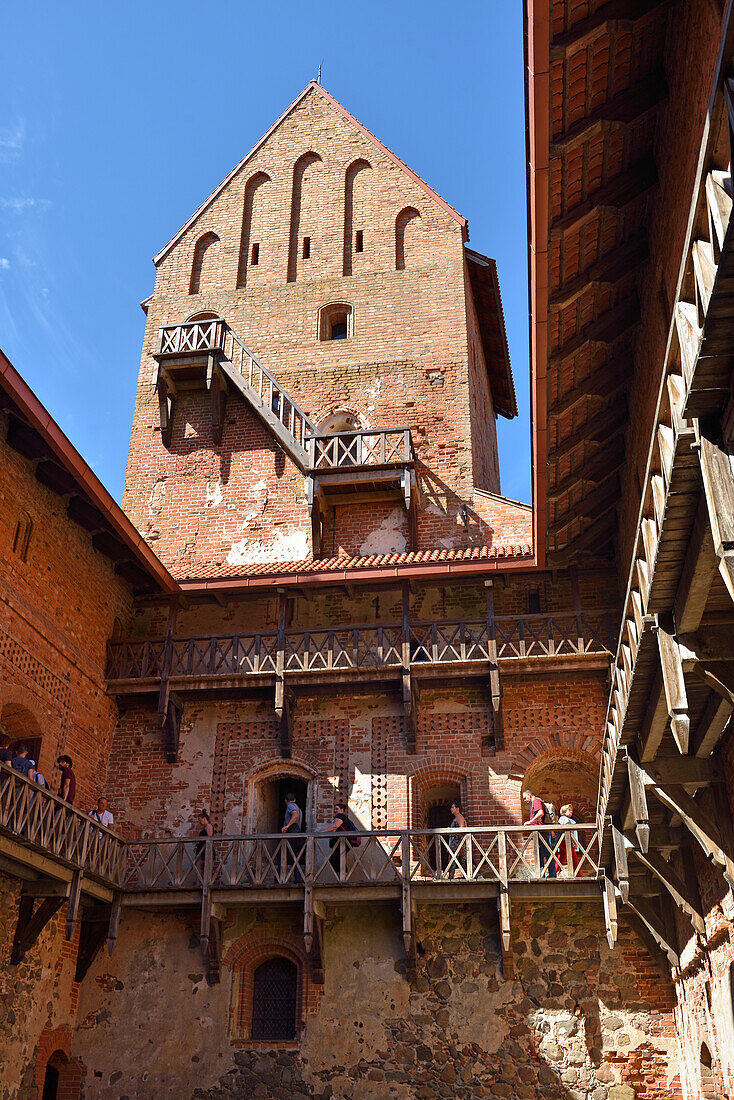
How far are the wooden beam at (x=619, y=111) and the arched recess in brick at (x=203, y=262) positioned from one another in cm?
1530

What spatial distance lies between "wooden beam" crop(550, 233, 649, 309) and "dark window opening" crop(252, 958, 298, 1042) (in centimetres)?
1076

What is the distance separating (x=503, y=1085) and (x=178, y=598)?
31.0 ft

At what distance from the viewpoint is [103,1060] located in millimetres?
15148

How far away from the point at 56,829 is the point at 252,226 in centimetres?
1576

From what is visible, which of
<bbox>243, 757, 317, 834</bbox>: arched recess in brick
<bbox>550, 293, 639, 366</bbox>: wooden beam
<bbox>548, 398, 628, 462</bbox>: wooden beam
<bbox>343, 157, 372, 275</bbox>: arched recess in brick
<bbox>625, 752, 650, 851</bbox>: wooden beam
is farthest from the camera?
<bbox>343, 157, 372, 275</bbox>: arched recess in brick

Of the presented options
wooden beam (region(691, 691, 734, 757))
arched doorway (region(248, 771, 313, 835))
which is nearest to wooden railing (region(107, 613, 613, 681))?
arched doorway (region(248, 771, 313, 835))

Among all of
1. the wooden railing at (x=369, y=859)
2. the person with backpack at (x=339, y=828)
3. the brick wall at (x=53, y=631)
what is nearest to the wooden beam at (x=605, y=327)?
the wooden railing at (x=369, y=859)

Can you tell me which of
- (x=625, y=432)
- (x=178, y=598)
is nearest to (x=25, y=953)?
(x=178, y=598)

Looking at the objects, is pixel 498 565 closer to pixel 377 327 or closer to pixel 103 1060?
pixel 377 327

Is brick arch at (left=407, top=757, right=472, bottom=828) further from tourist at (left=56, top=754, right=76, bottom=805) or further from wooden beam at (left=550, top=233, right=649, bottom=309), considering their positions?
wooden beam at (left=550, top=233, right=649, bottom=309)

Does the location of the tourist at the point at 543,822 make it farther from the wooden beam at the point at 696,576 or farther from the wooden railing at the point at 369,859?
the wooden beam at the point at 696,576

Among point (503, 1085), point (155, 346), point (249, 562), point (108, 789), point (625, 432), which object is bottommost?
point (503, 1085)

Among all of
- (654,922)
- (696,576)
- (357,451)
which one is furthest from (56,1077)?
(696,576)

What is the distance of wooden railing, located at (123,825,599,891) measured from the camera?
1480 centimetres
